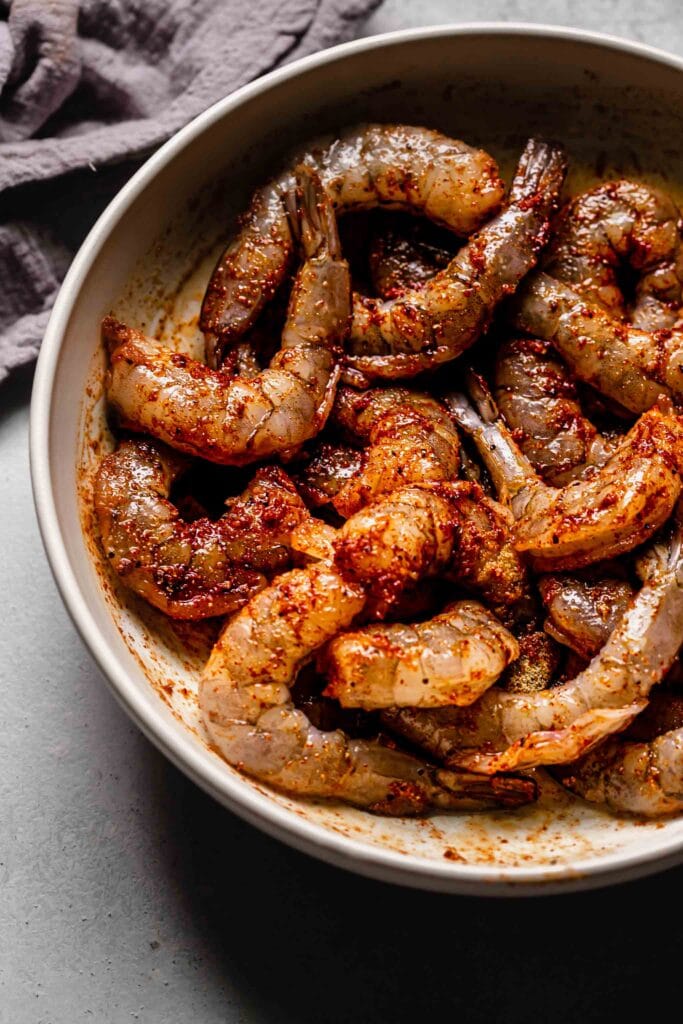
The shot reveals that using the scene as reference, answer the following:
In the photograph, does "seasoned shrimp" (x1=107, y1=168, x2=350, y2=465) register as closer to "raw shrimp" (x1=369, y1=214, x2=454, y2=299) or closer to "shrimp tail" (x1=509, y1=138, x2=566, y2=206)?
"raw shrimp" (x1=369, y1=214, x2=454, y2=299)

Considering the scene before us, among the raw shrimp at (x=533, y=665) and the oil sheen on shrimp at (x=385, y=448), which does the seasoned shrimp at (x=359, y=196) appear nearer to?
the oil sheen on shrimp at (x=385, y=448)

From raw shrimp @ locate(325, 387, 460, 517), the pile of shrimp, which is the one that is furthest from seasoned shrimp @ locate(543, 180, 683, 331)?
raw shrimp @ locate(325, 387, 460, 517)

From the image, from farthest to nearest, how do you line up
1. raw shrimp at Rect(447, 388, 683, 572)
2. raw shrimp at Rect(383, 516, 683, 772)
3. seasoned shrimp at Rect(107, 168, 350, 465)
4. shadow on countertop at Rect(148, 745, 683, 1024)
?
shadow on countertop at Rect(148, 745, 683, 1024)
seasoned shrimp at Rect(107, 168, 350, 465)
raw shrimp at Rect(447, 388, 683, 572)
raw shrimp at Rect(383, 516, 683, 772)

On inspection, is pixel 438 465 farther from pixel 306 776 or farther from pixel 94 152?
pixel 94 152

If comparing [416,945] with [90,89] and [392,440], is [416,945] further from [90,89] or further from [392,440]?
[90,89]

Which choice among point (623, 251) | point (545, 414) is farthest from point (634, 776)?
point (623, 251)

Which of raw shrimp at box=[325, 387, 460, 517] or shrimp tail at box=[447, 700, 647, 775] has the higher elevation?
raw shrimp at box=[325, 387, 460, 517]

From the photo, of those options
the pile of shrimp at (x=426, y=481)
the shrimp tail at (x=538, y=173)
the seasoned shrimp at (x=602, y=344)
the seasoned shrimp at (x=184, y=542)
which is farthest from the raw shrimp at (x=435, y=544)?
the shrimp tail at (x=538, y=173)
